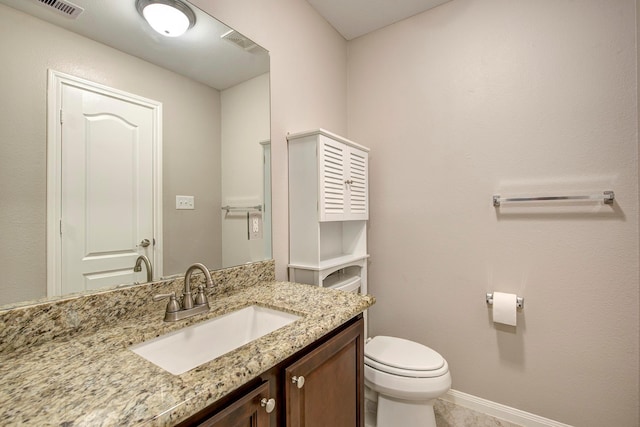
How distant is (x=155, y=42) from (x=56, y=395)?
1138 millimetres

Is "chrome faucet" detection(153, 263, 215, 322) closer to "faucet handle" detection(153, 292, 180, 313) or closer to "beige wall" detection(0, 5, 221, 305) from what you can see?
"faucet handle" detection(153, 292, 180, 313)

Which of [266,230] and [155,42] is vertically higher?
[155,42]

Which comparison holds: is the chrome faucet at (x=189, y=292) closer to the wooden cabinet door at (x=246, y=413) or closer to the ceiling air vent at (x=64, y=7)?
the wooden cabinet door at (x=246, y=413)

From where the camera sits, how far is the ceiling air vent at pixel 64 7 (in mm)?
838

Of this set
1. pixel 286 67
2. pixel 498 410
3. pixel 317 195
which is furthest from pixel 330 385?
pixel 286 67

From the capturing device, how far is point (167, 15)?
111 cm

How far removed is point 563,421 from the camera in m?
1.51

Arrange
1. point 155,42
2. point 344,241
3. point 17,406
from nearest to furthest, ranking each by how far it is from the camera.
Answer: point 17,406 → point 155,42 → point 344,241

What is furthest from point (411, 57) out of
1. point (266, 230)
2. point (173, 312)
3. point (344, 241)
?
point (173, 312)

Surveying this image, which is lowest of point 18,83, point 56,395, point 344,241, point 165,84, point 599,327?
point 599,327

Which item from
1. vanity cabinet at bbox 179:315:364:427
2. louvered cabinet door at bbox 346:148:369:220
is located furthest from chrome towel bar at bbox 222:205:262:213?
vanity cabinet at bbox 179:315:364:427

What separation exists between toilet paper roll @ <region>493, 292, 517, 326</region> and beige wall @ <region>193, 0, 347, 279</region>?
1190 millimetres

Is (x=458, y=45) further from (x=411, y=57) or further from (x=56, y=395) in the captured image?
(x=56, y=395)

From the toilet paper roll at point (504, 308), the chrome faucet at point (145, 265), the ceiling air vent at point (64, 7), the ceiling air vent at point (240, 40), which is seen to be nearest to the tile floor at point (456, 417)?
the toilet paper roll at point (504, 308)
